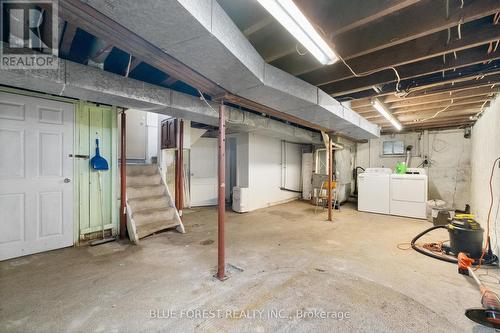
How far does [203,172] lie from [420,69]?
206 inches

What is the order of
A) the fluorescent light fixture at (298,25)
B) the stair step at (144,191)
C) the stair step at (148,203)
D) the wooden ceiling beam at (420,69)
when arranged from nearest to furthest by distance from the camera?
the fluorescent light fixture at (298,25)
the wooden ceiling beam at (420,69)
the stair step at (148,203)
the stair step at (144,191)

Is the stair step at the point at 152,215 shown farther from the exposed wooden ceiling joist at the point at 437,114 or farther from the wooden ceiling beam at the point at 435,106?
the exposed wooden ceiling joist at the point at 437,114

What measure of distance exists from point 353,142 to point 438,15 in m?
6.19

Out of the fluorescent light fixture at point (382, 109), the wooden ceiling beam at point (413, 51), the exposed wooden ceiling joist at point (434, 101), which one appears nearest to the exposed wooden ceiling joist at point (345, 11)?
the wooden ceiling beam at point (413, 51)

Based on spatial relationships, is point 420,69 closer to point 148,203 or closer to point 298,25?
point 298,25

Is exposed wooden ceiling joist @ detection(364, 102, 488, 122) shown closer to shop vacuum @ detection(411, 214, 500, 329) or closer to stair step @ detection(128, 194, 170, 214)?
shop vacuum @ detection(411, 214, 500, 329)

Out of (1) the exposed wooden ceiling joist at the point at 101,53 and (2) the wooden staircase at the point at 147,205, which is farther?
(2) the wooden staircase at the point at 147,205

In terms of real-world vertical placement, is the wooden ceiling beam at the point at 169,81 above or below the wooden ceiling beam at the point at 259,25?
below

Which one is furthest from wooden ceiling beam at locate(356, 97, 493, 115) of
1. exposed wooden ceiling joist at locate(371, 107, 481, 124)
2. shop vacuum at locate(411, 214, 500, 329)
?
shop vacuum at locate(411, 214, 500, 329)

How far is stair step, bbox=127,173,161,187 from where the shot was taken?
13.1 ft

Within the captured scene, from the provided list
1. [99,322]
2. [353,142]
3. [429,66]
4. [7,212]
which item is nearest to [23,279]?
[7,212]

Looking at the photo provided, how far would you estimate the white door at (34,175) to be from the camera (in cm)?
265

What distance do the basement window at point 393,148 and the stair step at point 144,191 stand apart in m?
6.86

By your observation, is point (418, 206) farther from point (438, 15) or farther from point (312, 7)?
point (312, 7)
